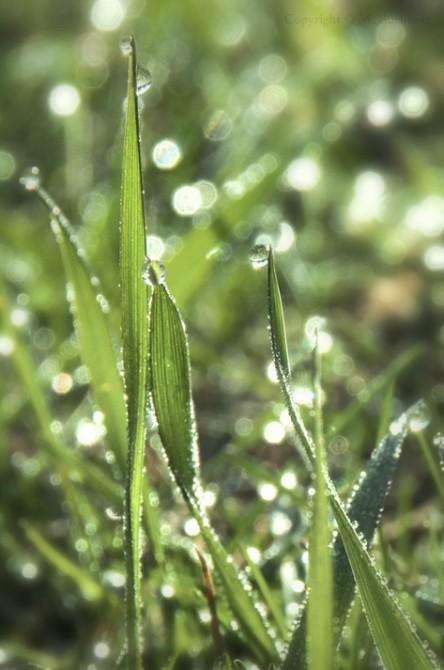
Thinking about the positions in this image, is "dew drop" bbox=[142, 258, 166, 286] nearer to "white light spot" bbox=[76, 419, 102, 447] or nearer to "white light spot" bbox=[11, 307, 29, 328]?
"white light spot" bbox=[76, 419, 102, 447]

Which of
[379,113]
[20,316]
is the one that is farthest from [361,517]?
[379,113]

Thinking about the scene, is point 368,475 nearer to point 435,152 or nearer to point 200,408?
point 200,408

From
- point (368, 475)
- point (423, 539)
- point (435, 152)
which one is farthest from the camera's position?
point (435, 152)

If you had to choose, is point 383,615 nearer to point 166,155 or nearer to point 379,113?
point 166,155

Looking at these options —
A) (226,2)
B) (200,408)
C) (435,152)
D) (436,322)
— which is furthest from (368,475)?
(226,2)

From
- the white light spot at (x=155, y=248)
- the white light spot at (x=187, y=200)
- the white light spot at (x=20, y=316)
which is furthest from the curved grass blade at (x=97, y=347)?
the white light spot at (x=187, y=200)

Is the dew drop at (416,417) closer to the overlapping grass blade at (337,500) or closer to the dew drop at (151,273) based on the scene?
the overlapping grass blade at (337,500)
